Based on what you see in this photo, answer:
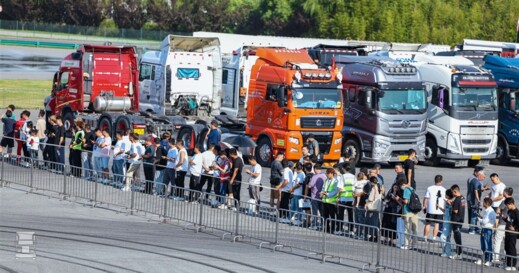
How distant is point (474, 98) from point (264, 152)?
23.7 feet

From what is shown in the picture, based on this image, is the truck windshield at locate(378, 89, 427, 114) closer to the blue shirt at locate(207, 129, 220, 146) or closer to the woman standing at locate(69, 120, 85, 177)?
the blue shirt at locate(207, 129, 220, 146)

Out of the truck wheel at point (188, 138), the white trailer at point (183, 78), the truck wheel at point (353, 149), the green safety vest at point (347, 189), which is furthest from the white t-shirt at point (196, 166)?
the white trailer at point (183, 78)

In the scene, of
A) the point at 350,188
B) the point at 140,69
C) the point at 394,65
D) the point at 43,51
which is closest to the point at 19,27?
the point at 43,51

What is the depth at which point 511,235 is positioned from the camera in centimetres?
1858

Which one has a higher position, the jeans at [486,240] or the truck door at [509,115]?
the truck door at [509,115]

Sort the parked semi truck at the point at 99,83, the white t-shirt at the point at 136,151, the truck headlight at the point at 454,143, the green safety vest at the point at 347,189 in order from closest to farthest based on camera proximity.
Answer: the green safety vest at the point at 347,189
the white t-shirt at the point at 136,151
the truck headlight at the point at 454,143
the parked semi truck at the point at 99,83

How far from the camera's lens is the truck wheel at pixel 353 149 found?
33.6m

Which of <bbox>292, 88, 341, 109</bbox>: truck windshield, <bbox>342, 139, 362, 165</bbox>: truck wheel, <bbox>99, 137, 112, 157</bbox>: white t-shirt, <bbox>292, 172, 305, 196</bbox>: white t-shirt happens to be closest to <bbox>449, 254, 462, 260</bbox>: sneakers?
<bbox>292, 172, 305, 196</bbox>: white t-shirt

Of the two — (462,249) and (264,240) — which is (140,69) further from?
(462,249)

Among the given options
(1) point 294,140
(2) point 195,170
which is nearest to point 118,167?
(2) point 195,170

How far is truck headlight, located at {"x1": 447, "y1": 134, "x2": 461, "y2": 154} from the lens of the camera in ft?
112

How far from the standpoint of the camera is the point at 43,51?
86.6 metres

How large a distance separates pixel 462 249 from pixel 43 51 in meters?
72.6

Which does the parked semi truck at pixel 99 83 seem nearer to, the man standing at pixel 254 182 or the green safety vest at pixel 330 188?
the man standing at pixel 254 182
